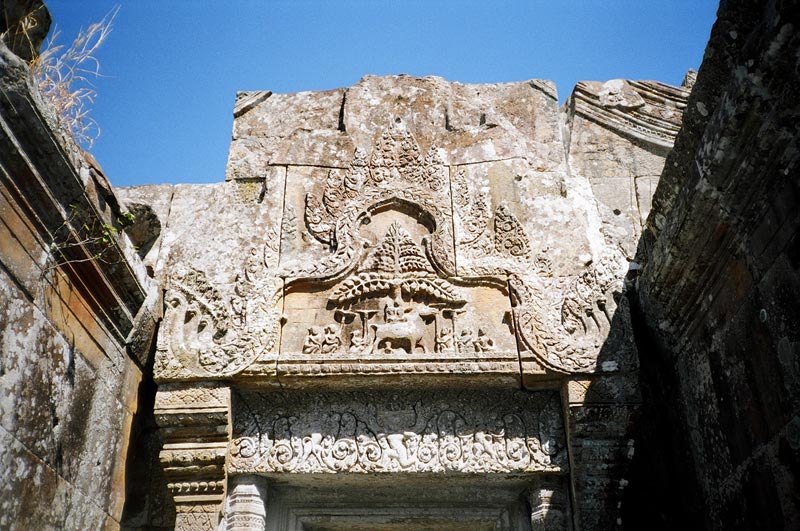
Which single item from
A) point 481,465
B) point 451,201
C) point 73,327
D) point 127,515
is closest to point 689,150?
point 451,201

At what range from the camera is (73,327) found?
3.89 metres

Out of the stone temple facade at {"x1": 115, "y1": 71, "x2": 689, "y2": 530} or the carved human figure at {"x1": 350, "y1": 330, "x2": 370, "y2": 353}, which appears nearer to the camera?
the stone temple facade at {"x1": 115, "y1": 71, "x2": 689, "y2": 530}

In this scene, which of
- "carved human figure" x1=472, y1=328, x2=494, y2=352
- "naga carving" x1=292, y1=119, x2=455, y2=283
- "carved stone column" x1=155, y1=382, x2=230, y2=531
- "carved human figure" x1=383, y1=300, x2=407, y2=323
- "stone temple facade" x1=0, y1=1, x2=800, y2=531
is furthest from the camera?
"naga carving" x1=292, y1=119, x2=455, y2=283

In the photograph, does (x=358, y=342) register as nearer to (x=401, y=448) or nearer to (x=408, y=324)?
(x=408, y=324)

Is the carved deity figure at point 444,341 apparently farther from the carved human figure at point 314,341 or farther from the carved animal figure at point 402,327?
the carved human figure at point 314,341

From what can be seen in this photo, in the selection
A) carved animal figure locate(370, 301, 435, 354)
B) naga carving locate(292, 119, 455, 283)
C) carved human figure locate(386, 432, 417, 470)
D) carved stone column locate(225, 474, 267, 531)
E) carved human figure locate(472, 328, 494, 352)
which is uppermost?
naga carving locate(292, 119, 455, 283)

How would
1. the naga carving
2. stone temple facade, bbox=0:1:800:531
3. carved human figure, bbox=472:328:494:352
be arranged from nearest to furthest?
stone temple facade, bbox=0:1:800:531 < carved human figure, bbox=472:328:494:352 < the naga carving

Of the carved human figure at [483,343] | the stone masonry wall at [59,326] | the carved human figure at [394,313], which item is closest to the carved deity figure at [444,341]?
the carved human figure at [483,343]

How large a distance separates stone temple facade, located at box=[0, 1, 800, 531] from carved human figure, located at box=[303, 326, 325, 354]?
2cm

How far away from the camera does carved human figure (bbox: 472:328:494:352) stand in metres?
4.50

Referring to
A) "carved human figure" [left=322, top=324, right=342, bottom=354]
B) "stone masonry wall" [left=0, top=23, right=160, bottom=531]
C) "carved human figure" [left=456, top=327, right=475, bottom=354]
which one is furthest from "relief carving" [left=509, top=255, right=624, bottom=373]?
"stone masonry wall" [left=0, top=23, right=160, bottom=531]

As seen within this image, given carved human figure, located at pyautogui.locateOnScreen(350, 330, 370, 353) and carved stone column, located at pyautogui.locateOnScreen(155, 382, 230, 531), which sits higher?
carved human figure, located at pyautogui.locateOnScreen(350, 330, 370, 353)

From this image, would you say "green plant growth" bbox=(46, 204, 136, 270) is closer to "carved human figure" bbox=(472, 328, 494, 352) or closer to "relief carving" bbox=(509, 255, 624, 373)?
"carved human figure" bbox=(472, 328, 494, 352)

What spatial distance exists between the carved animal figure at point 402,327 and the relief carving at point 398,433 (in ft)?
1.19
